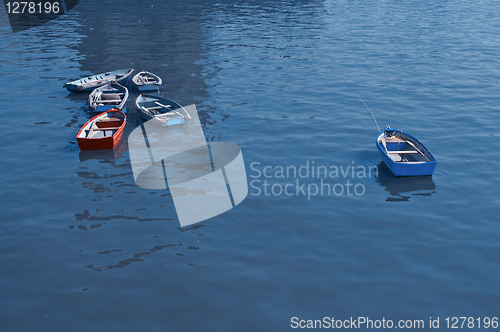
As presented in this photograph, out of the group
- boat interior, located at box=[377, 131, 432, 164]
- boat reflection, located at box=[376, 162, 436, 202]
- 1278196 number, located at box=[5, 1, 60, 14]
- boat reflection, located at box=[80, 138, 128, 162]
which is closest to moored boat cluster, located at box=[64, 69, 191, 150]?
boat reflection, located at box=[80, 138, 128, 162]

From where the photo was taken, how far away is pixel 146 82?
38.8 metres

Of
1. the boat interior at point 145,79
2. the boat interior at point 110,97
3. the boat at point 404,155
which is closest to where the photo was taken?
the boat at point 404,155

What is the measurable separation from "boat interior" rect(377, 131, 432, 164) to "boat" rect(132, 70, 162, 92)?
68.3ft

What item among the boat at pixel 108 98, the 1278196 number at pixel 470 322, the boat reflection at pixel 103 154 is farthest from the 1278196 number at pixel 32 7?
the 1278196 number at pixel 470 322

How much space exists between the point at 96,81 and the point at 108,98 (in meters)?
5.22

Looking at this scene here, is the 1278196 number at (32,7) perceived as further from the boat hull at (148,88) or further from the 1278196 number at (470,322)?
the 1278196 number at (470,322)

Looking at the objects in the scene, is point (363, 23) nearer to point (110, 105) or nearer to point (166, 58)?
point (166, 58)

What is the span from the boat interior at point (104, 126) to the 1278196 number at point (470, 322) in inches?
888

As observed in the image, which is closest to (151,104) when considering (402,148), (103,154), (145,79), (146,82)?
(146,82)

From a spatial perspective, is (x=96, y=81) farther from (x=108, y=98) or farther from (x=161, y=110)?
(x=161, y=110)

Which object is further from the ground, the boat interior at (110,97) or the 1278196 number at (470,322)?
the 1278196 number at (470,322)

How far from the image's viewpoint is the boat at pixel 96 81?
122 ft

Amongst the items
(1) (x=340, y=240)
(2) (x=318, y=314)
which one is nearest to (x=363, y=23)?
(1) (x=340, y=240)

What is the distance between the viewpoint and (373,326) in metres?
14.3
